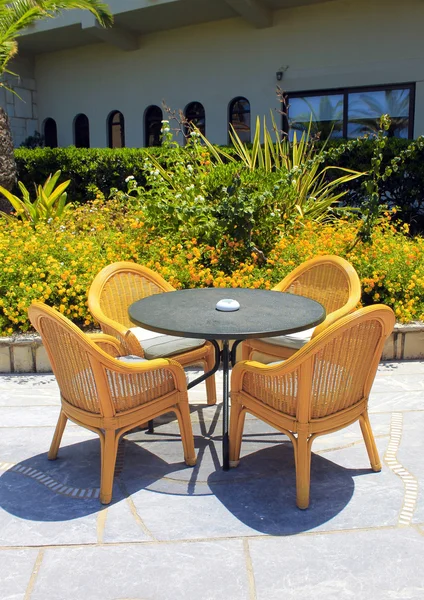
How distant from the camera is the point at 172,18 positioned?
12211 millimetres

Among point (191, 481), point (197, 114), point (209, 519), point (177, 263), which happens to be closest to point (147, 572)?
point (209, 519)

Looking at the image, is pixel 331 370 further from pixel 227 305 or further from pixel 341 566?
pixel 341 566

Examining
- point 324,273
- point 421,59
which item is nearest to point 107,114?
point 421,59

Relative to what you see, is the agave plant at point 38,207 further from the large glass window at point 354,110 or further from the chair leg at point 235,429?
the chair leg at point 235,429

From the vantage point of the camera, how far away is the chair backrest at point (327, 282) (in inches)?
146

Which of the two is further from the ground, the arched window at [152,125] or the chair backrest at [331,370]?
the arched window at [152,125]

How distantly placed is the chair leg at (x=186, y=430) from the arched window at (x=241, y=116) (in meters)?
10.2

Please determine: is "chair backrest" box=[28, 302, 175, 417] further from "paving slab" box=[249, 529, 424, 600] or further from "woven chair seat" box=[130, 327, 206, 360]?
"paving slab" box=[249, 529, 424, 600]

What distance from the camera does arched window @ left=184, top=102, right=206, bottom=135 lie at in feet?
42.5

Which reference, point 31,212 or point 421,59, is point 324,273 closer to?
point 31,212

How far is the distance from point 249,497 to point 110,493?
63cm

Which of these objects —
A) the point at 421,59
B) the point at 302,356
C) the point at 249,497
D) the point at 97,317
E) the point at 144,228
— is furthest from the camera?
the point at 421,59

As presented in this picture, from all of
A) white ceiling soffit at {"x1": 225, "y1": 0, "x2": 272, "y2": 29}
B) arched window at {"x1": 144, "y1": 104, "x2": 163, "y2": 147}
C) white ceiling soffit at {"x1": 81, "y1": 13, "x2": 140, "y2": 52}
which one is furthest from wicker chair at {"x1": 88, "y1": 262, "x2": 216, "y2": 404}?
arched window at {"x1": 144, "y1": 104, "x2": 163, "y2": 147}

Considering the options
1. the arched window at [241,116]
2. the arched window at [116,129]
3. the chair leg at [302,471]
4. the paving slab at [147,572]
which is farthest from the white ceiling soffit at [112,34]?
the paving slab at [147,572]
